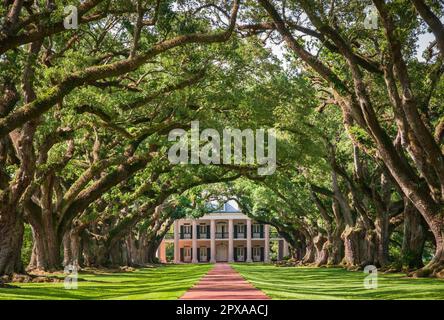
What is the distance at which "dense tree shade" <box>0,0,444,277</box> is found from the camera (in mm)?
16219

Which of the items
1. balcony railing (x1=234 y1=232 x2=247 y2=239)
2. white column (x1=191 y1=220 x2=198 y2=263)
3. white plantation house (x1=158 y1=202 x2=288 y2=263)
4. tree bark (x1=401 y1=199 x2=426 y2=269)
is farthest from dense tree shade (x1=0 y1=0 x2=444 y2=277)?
balcony railing (x1=234 y1=232 x2=247 y2=239)

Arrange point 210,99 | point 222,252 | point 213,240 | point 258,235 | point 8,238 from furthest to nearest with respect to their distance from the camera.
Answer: point 222,252 < point 258,235 < point 213,240 < point 210,99 < point 8,238

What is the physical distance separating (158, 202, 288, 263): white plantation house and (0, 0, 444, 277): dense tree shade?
6330 centimetres

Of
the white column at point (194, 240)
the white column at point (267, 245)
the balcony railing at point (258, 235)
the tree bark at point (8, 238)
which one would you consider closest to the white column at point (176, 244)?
the white column at point (194, 240)

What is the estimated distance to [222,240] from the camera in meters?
99.2

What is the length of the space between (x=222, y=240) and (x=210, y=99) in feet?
253

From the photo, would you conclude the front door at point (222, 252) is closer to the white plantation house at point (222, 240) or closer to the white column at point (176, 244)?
the white plantation house at point (222, 240)

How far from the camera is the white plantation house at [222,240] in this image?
97.7m

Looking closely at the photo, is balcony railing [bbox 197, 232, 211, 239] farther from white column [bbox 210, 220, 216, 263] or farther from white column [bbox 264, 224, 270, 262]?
white column [bbox 264, 224, 270, 262]

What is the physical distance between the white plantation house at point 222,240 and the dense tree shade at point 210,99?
63.3 meters

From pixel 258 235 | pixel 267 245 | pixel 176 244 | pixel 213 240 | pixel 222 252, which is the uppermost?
pixel 258 235

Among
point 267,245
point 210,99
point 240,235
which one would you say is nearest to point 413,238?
point 210,99

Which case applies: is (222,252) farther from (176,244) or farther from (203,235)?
(176,244)

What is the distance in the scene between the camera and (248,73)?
2355 cm
